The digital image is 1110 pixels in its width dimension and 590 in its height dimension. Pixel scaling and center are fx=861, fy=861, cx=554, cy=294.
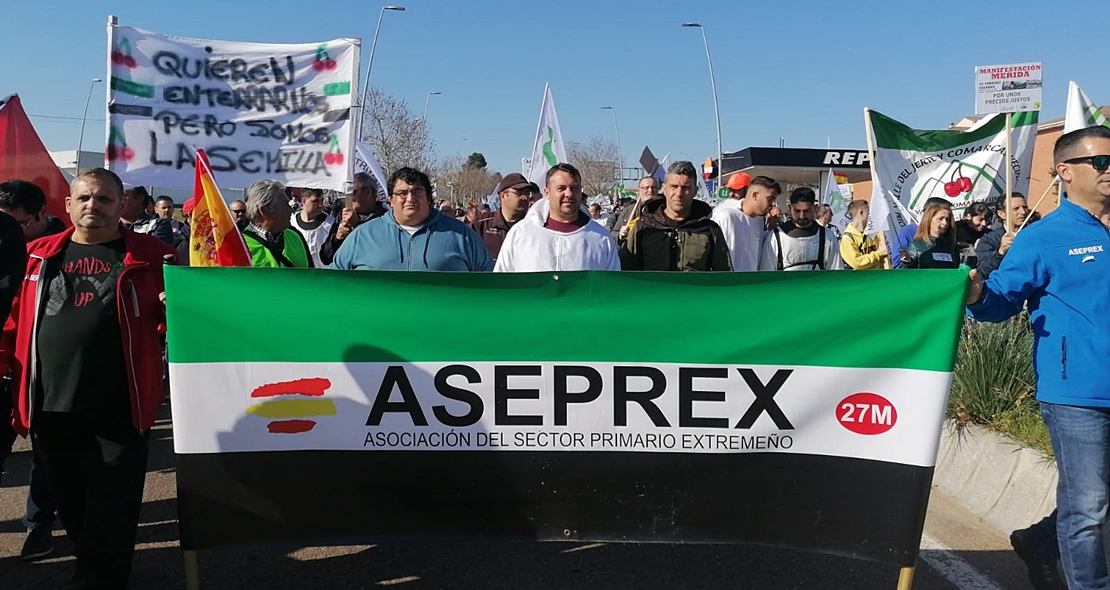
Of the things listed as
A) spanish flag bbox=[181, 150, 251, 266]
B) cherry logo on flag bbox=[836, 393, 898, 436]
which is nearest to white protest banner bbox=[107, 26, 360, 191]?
spanish flag bbox=[181, 150, 251, 266]

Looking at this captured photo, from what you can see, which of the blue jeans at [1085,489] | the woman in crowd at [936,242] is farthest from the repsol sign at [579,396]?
the woman in crowd at [936,242]

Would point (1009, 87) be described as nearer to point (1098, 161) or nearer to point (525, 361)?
point (1098, 161)

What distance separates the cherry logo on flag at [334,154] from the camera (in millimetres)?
6484

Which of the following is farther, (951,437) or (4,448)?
(951,437)

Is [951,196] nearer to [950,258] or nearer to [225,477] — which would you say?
[950,258]

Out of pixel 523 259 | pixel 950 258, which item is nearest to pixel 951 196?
pixel 950 258

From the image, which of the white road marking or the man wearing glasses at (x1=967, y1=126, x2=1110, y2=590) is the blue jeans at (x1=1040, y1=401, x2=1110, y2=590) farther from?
the white road marking

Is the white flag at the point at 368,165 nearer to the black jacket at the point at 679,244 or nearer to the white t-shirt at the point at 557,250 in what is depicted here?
the black jacket at the point at 679,244

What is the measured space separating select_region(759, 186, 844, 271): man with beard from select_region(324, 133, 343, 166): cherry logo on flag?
326 centimetres

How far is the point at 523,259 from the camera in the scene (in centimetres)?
459

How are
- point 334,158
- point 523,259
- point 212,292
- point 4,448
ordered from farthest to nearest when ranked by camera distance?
point 334,158, point 523,259, point 4,448, point 212,292

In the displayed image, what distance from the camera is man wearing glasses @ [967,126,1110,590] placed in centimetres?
307

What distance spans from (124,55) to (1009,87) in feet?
20.9

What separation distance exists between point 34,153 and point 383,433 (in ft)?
11.8
